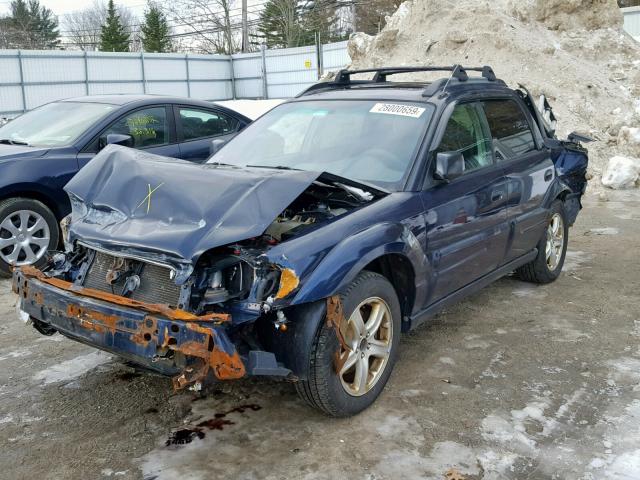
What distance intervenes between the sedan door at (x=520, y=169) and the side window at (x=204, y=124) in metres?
3.64

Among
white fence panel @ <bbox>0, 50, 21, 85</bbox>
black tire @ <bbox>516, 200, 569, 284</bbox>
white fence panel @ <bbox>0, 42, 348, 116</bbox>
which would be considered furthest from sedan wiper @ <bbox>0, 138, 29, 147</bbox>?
white fence panel @ <bbox>0, 50, 21, 85</bbox>

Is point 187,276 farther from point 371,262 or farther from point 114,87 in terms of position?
point 114,87

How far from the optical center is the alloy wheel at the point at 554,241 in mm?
5852

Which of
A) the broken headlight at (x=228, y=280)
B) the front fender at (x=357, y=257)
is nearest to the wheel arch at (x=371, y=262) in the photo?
the front fender at (x=357, y=257)

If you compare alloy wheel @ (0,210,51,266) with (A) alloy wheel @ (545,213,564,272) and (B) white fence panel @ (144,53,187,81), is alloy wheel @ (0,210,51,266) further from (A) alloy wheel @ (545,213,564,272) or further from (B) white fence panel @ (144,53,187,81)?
(B) white fence panel @ (144,53,187,81)

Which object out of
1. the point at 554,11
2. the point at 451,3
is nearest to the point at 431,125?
the point at 451,3

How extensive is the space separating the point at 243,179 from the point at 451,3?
541 inches

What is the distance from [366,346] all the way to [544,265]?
2828 mm

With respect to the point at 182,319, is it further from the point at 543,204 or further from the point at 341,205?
the point at 543,204

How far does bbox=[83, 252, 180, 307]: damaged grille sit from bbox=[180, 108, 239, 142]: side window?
158 inches

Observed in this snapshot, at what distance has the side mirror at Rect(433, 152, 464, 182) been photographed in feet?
13.0

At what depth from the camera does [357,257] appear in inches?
132

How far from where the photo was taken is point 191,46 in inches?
2117

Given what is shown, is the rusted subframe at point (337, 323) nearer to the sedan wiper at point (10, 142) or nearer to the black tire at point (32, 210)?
the black tire at point (32, 210)
